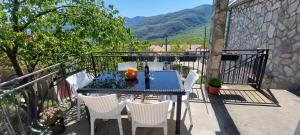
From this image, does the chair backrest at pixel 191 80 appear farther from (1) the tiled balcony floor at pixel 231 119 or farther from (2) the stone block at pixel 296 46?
(2) the stone block at pixel 296 46

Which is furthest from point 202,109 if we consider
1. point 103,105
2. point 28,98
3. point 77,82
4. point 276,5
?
point 276,5

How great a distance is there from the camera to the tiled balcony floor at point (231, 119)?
267cm

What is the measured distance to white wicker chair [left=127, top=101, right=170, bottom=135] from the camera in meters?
1.98

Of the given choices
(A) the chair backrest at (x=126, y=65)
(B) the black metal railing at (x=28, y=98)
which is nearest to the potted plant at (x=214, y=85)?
(A) the chair backrest at (x=126, y=65)

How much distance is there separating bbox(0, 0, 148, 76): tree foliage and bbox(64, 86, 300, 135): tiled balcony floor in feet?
4.21

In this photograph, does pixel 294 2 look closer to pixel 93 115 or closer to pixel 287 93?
pixel 287 93

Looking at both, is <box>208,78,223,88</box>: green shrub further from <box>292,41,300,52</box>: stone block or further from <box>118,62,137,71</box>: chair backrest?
<box>292,41,300,52</box>: stone block

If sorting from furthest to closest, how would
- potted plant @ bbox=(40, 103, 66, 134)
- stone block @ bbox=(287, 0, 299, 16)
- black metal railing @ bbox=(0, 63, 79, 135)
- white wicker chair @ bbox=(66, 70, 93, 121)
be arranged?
stone block @ bbox=(287, 0, 299, 16) → white wicker chair @ bbox=(66, 70, 93, 121) → potted plant @ bbox=(40, 103, 66, 134) → black metal railing @ bbox=(0, 63, 79, 135)

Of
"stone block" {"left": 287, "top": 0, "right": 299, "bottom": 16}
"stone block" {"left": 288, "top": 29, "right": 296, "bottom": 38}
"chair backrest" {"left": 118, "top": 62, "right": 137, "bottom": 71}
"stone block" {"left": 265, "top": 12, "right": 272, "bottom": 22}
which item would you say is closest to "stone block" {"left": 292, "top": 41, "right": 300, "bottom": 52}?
"stone block" {"left": 288, "top": 29, "right": 296, "bottom": 38}

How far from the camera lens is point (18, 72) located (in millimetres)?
3441

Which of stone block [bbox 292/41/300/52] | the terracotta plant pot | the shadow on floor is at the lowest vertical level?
the shadow on floor

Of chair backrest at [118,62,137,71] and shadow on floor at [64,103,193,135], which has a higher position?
chair backrest at [118,62,137,71]

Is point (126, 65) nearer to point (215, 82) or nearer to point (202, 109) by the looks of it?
point (202, 109)

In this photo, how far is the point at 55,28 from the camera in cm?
346
